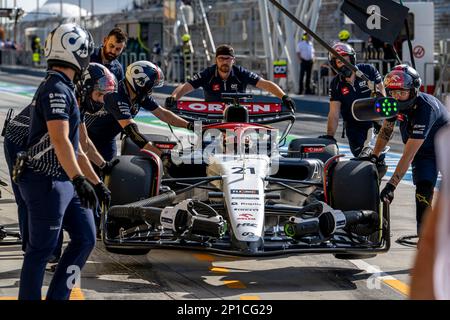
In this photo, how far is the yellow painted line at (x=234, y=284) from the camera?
7586 millimetres

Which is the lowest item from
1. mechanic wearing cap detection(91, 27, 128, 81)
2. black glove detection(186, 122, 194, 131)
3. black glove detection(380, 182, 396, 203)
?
black glove detection(380, 182, 396, 203)

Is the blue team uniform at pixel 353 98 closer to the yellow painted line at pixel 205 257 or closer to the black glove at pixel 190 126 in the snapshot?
the black glove at pixel 190 126

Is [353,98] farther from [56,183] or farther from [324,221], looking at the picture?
[56,183]

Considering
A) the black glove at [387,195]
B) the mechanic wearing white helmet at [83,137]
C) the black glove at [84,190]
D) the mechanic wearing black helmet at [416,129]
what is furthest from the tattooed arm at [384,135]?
the black glove at [84,190]

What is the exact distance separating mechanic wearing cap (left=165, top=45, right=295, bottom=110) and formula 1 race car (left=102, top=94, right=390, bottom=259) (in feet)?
5.57

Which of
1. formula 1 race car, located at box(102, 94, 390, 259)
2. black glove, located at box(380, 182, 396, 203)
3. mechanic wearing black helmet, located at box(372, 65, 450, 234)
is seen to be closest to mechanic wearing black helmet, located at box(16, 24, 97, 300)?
formula 1 race car, located at box(102, 94, 390, 259)

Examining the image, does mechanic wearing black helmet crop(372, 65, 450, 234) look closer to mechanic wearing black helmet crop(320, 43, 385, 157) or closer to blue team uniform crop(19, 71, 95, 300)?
mechanic wearing black helmet crop(320, 43, 385, 157)

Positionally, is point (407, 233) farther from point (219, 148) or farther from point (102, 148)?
point (102, 148)

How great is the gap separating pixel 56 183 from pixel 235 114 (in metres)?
3.57

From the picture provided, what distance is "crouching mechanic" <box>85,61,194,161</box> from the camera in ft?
30.5

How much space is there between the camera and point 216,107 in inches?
406

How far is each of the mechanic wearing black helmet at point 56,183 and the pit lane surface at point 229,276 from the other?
117cm
